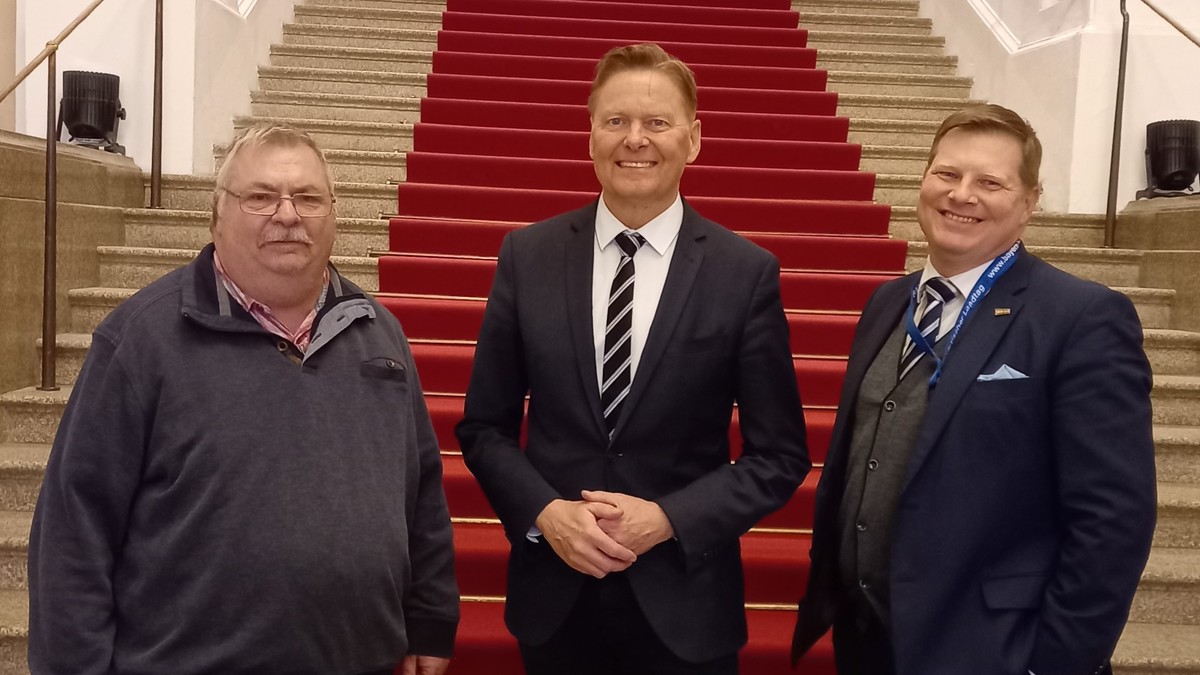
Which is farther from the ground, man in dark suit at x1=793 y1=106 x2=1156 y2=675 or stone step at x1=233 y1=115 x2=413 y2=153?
stone step at x1=233 y1=115 x2=413 y2=153

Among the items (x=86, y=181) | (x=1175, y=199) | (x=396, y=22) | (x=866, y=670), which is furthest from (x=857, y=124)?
(x=866, y=670)

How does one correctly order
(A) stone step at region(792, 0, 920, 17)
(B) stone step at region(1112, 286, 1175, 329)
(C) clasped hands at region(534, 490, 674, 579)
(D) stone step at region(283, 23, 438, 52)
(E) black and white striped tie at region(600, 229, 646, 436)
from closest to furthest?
(C) clasped hands at region(534, 490, 674, 579), (E) black and white striped tie at region(600, 229, 646, 436), (B) stone step at region(1112, 286, 1175, 329), (D) stone step at region(283, 23, 438, 52), (A) stone step at region(792, 0, 920, 17)

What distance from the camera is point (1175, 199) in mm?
3850

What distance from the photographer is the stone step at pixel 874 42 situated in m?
5.88

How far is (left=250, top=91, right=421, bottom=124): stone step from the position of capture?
491 cm

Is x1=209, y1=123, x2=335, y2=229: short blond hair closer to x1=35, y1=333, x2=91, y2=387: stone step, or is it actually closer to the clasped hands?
the clasped hands

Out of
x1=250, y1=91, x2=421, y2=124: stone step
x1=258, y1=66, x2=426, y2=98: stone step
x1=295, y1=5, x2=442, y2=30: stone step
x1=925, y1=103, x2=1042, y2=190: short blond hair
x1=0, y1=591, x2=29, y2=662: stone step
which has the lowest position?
x1=0, y1=591, x2=29, y2=662: stone step

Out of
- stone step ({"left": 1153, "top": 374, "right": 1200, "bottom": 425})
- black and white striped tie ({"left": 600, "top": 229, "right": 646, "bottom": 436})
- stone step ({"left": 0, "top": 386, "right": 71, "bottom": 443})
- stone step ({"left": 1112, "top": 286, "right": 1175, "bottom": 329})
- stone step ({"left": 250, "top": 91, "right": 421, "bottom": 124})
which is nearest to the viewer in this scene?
black and white striped tie ({"left": 600, "top": 229, "right": 646, "bottom": 436})

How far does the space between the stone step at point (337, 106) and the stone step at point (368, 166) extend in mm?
481

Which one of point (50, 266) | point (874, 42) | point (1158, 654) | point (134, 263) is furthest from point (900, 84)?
point (50, 266)

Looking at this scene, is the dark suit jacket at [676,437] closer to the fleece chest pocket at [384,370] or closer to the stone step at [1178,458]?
the fleece chest pocket at [384,370]

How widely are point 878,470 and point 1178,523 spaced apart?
6.30 ft

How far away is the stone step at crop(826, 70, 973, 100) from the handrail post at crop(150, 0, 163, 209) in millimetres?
3448

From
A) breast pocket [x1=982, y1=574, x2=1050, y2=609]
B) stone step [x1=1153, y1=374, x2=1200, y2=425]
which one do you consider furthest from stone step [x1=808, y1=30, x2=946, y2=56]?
breast pocket [x1=982, y1=574, x2=1050, y2=609]
